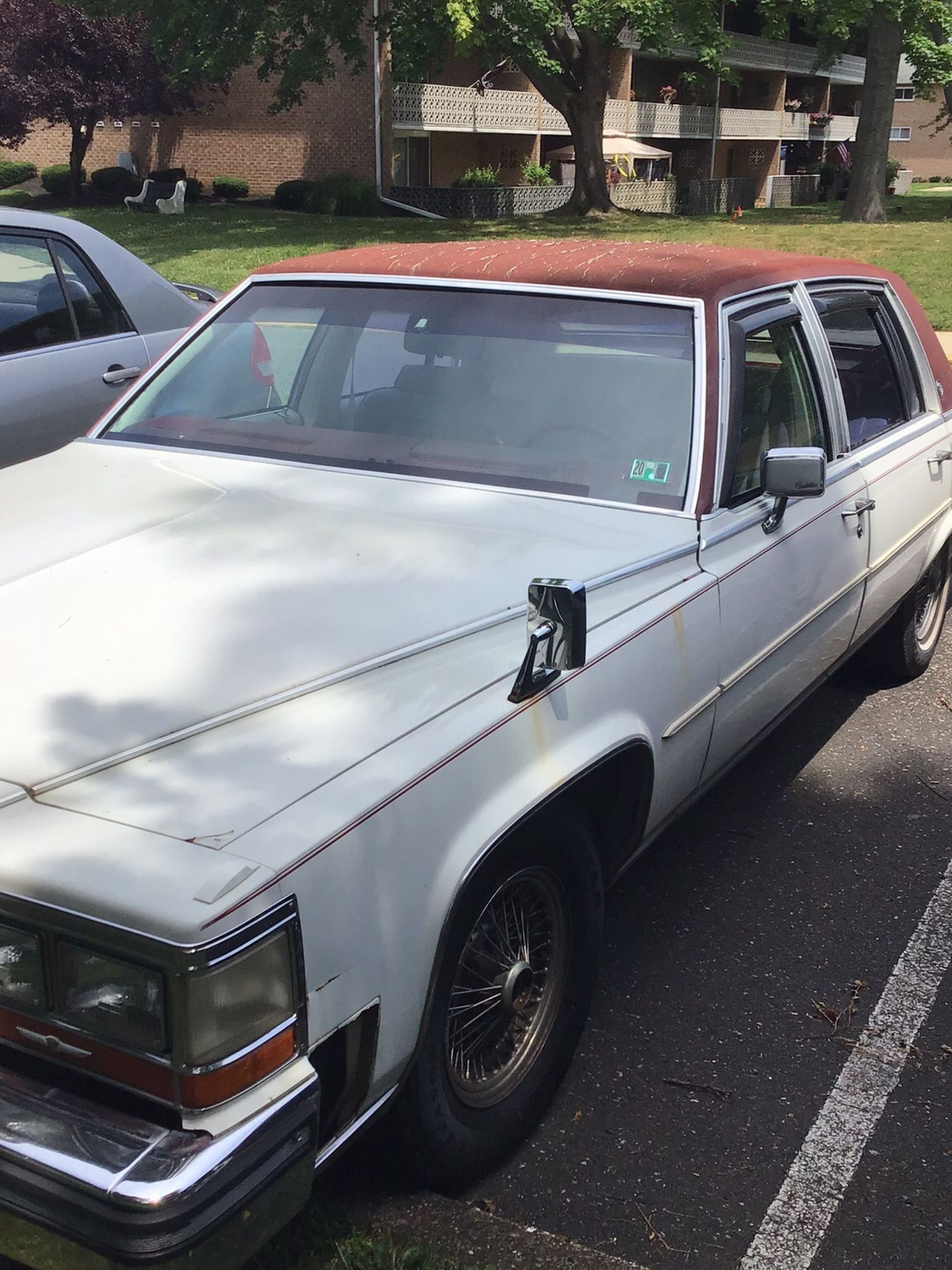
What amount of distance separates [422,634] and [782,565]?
141 cm

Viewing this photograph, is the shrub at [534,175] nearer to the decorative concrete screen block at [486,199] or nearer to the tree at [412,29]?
the decorative concrete screen block at [486,199]

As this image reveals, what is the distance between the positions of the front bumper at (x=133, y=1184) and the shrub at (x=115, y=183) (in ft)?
116

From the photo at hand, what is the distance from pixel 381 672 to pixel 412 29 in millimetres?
24178

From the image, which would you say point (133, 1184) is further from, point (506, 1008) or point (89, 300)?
point (89, 300)

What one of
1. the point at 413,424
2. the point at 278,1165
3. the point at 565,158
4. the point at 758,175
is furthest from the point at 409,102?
the point at 278,1165

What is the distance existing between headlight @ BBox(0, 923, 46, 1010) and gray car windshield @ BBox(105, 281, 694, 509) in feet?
5.89

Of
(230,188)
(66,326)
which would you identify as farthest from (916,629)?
(230,188)

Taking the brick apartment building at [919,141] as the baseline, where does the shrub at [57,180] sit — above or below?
below

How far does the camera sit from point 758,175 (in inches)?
2045

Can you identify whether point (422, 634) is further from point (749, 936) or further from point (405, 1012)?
point (749, 936)

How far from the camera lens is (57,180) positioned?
3419 cm

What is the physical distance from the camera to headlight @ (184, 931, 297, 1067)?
1.78 m

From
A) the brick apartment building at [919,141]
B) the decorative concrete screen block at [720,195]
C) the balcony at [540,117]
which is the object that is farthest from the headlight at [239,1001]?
the brick apartment building at [919,141]

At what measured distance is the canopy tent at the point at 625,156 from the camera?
4016 cm
